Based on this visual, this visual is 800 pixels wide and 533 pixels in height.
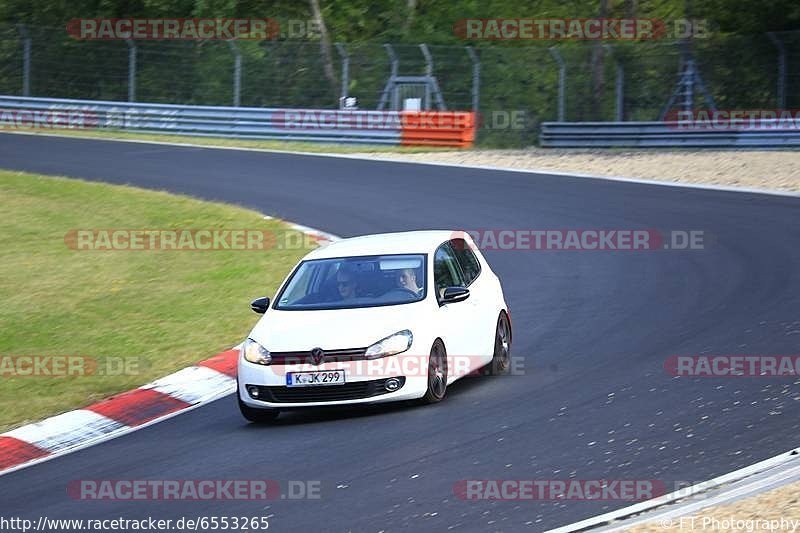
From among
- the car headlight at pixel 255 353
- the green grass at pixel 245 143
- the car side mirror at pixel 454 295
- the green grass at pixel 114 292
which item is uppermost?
the car side mirror at pixel 454 295

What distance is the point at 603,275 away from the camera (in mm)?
16703

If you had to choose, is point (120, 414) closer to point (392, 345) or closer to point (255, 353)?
point (255, 353)

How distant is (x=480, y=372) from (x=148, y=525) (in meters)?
4.85

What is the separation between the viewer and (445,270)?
38.7ft

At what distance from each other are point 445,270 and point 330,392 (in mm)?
1949

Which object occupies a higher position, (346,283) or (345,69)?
(345,69)

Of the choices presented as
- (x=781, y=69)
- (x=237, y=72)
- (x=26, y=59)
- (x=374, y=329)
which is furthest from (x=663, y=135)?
(x=26, y=59)

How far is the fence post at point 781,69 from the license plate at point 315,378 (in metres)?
23.9

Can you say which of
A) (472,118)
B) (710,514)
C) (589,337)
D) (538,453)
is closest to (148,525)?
(538,453)

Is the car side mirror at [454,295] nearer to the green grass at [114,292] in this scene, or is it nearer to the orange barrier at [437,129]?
the green grass at [114,292]

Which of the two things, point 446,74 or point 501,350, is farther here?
point 446,74

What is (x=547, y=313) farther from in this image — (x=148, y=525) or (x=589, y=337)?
(x=148, y=525)

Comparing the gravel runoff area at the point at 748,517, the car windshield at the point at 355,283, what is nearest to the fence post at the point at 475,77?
the car windshield at the point at 355,283

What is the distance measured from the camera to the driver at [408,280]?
37.1 ft
